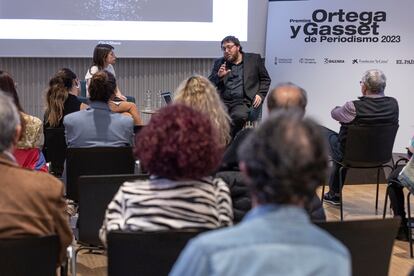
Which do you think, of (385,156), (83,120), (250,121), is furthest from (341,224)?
(250,121)

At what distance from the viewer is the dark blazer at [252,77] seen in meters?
6.38

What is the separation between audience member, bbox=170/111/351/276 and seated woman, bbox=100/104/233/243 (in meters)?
0.60

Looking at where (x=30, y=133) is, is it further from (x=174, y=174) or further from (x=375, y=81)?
(x=375, y=81)

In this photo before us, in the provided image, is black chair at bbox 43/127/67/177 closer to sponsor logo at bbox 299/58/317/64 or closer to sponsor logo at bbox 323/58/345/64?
sponsor logo at bbox 299/58/317/64

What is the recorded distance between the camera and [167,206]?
185cm

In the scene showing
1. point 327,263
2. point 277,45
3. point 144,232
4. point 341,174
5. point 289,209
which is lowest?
point 341,174

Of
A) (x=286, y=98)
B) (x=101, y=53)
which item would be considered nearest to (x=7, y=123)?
(x=286, y=98)

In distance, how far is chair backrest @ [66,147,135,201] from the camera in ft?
11.4

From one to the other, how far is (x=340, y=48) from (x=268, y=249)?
6399mm

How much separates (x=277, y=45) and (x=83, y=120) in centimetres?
411

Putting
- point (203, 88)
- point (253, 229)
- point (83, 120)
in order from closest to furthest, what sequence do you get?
point (253, 229)
point (203, 88)
point (83, 120)

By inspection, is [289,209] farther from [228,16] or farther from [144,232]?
[228,16]

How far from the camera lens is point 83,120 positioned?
3793 mm

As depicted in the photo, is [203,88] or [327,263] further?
[203,88]
